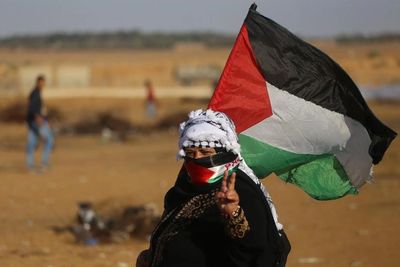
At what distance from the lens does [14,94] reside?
4562cm

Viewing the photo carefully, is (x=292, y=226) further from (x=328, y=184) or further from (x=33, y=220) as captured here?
(x=328, y=184)

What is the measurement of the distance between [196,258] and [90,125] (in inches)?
1077

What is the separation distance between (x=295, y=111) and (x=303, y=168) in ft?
1.23

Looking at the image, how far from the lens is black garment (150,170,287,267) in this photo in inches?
165

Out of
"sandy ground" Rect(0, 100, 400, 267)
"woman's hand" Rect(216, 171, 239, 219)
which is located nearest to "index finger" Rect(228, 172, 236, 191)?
"woman's hand" Rect(216, 171, 239, 219)

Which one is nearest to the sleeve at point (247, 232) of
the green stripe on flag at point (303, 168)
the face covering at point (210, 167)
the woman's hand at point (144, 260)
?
the face covering at point (210, 167)

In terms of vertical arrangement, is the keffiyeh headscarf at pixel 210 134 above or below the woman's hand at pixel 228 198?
above

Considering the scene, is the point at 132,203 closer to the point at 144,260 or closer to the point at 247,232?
the point at 144,260

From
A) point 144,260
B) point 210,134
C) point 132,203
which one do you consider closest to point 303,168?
point 144,260

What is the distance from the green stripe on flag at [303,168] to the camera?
572cm

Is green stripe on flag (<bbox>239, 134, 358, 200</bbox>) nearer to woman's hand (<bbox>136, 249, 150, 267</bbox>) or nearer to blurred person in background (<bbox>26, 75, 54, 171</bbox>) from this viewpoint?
woman's hand (<bbox>136, 249, 150, 267</bbox>)

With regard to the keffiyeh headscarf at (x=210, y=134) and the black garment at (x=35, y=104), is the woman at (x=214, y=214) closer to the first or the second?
the keffiyeh headscarf at (x=210, y=134)

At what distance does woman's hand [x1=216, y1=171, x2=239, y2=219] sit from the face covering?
0.24 meters

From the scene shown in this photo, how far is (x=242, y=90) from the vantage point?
5785 millimetres
